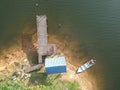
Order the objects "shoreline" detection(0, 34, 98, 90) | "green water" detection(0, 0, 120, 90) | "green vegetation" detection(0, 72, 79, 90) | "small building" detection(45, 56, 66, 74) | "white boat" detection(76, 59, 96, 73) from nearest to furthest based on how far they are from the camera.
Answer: "green vegetation" detection(0, 72, 79, 90), "small building" detection(45, 56, 66, 74), "shoreline" detection(0, 34, 98, 90), "white boat" detection(76, 59, 96, 73), "green water" detection(0, 0, 120, 90)

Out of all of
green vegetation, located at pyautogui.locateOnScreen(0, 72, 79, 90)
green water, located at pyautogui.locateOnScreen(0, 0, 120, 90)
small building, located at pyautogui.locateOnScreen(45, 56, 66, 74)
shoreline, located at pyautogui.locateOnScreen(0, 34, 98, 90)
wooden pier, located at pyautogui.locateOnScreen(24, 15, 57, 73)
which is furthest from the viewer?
green water, located at pyautogui.locateOnScreen(0, 0, 120, 90)

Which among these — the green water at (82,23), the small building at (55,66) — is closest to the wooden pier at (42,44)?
the small building at (55,66)

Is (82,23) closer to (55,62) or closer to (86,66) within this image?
(86,66)

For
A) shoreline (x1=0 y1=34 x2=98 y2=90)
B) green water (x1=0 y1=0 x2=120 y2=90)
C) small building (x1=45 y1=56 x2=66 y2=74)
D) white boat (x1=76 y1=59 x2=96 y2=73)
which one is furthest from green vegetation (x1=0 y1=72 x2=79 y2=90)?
green water (x1=0 y1=0 x2=120 y2=90)

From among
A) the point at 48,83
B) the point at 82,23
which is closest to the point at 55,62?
the point at 48,83

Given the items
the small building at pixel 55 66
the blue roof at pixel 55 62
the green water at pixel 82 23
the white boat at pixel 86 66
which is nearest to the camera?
the small building at pixel 55 66

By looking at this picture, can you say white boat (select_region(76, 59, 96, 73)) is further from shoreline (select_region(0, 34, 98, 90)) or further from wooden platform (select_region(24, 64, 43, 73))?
wooden platform (select_region(24, 64, 43, 73))

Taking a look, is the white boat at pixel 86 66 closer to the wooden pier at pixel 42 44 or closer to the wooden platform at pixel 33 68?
the wooden pier at pixel 42 44

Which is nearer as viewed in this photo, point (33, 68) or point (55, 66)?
point (55, 66)
